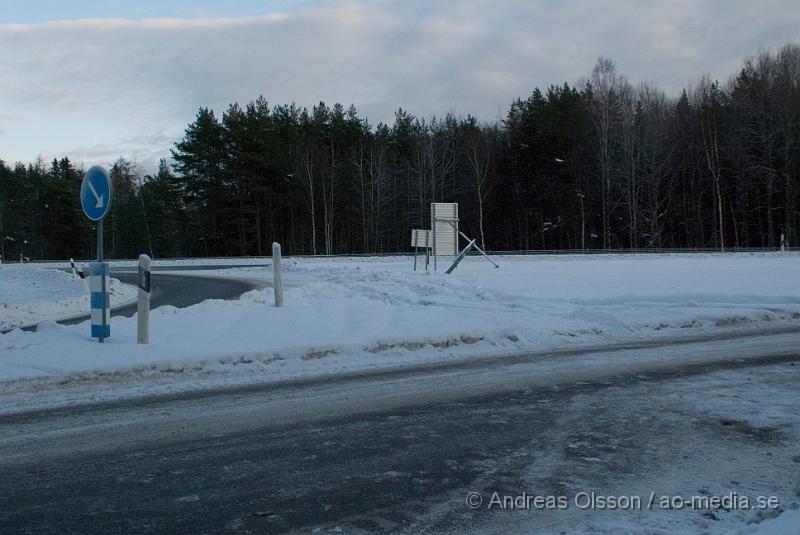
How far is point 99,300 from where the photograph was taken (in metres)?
8.70

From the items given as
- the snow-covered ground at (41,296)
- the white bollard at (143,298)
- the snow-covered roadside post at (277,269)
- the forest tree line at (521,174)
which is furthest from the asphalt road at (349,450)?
the forest tree line at (521,174)

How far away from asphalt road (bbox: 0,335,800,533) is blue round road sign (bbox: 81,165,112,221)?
365cm

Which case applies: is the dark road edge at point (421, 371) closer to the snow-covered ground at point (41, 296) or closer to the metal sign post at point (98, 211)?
the metal sign post at point (98, 211)

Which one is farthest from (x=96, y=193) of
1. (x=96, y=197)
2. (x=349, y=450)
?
(x=349, y=450)

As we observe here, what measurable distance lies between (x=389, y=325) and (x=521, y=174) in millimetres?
54085

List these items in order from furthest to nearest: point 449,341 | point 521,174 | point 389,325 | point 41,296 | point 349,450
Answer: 1. point 521,174
2. point 41,296
3. point 389,325
4. point 449,341
5. point 349,450

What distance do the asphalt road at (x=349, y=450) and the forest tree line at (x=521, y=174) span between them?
47166mm

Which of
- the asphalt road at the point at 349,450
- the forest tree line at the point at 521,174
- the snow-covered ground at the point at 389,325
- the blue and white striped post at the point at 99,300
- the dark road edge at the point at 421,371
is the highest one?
the forest tree line at the point at 521,174

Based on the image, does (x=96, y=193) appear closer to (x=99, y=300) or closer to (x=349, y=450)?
(x=99, y=300)

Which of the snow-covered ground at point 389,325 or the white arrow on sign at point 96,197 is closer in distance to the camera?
the snow-covered ground at point 389,325

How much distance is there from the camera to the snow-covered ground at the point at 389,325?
7.85m

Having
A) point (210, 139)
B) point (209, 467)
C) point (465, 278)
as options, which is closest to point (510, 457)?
point (209, 467)

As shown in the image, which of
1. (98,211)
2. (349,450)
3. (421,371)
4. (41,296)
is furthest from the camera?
(41,296)

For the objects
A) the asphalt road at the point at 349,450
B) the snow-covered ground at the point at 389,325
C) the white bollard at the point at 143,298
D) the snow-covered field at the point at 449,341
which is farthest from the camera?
the white bollard at the point at 143,298
